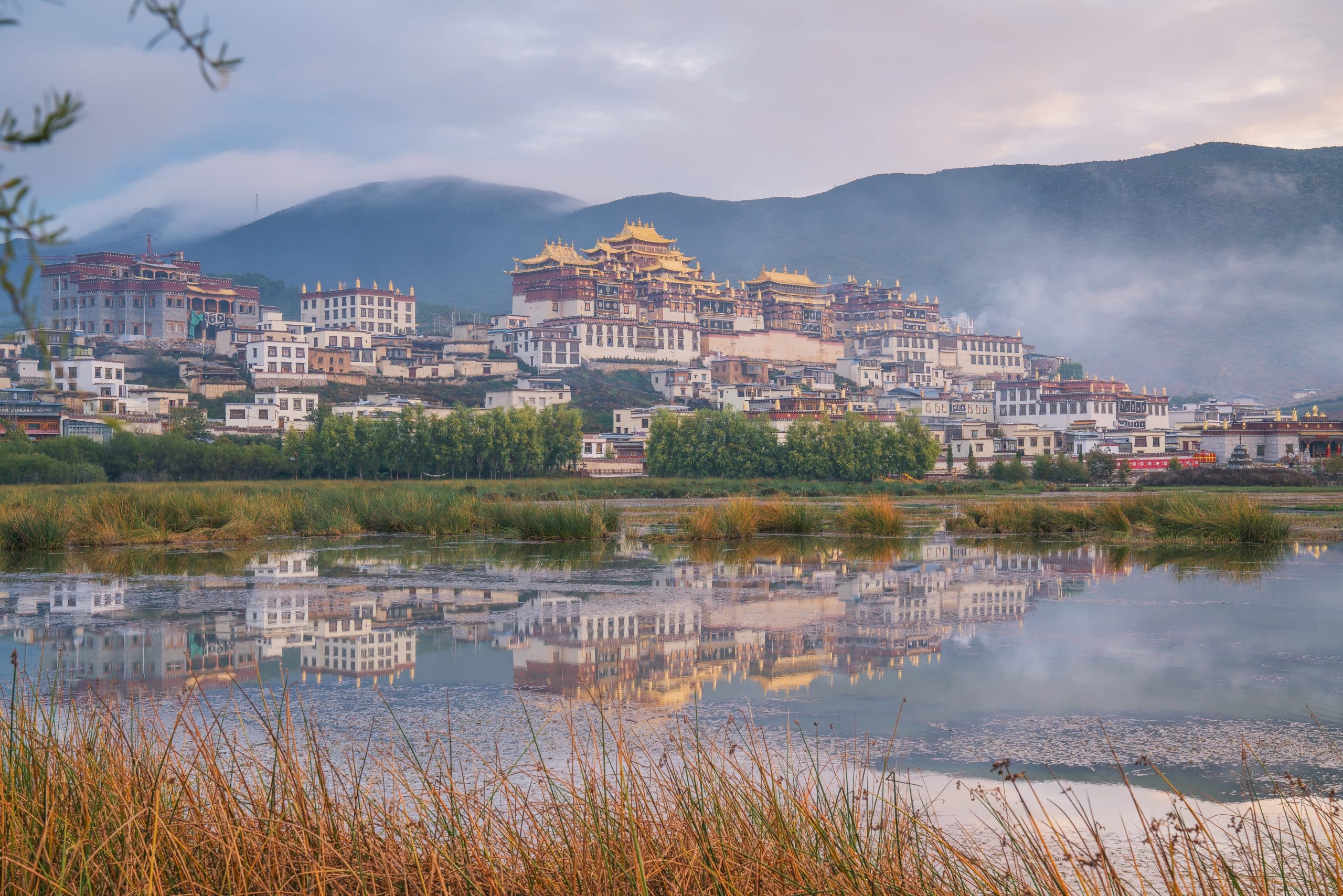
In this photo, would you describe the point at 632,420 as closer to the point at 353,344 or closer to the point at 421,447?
the point at 421,447

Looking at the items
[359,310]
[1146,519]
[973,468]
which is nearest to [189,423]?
[973,468]

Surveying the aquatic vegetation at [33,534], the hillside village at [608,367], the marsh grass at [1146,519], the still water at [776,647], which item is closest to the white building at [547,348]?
the hillside village at [608,367]

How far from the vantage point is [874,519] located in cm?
2225

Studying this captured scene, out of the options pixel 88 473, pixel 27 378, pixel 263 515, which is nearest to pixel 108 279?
pixel 27 378

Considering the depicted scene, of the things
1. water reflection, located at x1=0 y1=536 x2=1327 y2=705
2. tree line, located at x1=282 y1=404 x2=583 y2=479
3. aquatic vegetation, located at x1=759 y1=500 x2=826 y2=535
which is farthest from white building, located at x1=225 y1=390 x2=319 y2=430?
water reflection, located at x1=0 y1=536 x2=1327 y2=705

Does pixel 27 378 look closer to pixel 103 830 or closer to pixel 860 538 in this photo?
pixel 860 538

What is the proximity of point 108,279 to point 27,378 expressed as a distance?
117 ft

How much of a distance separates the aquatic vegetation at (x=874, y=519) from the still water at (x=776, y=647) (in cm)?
560

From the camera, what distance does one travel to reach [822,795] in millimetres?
4508

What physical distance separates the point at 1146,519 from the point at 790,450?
41.9m

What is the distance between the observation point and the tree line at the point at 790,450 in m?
62.2

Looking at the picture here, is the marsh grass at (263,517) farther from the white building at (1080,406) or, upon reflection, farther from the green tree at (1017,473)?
the white building at (1080,406)

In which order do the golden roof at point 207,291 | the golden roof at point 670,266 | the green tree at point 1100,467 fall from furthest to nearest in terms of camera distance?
1. the golden roof at point 670,266
2. the golden roof at point 207,291
3. the green tree at point 1100,467

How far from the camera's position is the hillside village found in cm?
7725
